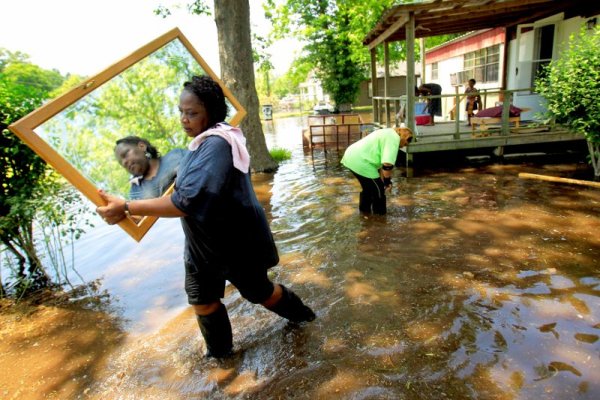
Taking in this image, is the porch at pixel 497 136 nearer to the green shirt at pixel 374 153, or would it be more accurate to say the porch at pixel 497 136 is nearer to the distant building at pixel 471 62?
the distant building at pixel 471 62

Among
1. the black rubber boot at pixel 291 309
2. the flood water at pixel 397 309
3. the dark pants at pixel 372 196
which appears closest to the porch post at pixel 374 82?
the flood water at pixel 397 309

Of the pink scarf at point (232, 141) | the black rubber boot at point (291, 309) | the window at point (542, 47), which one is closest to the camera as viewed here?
the pink scarf at point (232, 141)

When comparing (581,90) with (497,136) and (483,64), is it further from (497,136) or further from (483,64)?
(483,64)

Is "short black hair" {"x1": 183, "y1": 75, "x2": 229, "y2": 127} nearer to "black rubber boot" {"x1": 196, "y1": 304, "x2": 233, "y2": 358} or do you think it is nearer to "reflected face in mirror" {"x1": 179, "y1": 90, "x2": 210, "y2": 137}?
"reflected face in mirror" {"x1": 179, "y1": 90, "x2": 210, "y2": 137}

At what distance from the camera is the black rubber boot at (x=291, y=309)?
2.99m

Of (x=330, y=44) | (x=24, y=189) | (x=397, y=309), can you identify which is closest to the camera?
(x=397, y=309)

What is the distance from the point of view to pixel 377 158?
5.54m

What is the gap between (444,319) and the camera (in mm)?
3229

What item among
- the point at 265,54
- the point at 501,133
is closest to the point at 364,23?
the point at 265,54

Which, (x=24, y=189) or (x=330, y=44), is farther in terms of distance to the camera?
(x=330, y=44)

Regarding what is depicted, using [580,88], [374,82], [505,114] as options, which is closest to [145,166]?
[580,88]

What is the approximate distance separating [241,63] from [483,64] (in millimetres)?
10306

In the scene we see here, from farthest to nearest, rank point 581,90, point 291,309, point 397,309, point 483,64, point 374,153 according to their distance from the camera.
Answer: point 483,64 → point 581,90 → point 374,153 → point 397,309 → point 291,309

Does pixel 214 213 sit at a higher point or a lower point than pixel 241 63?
lower
